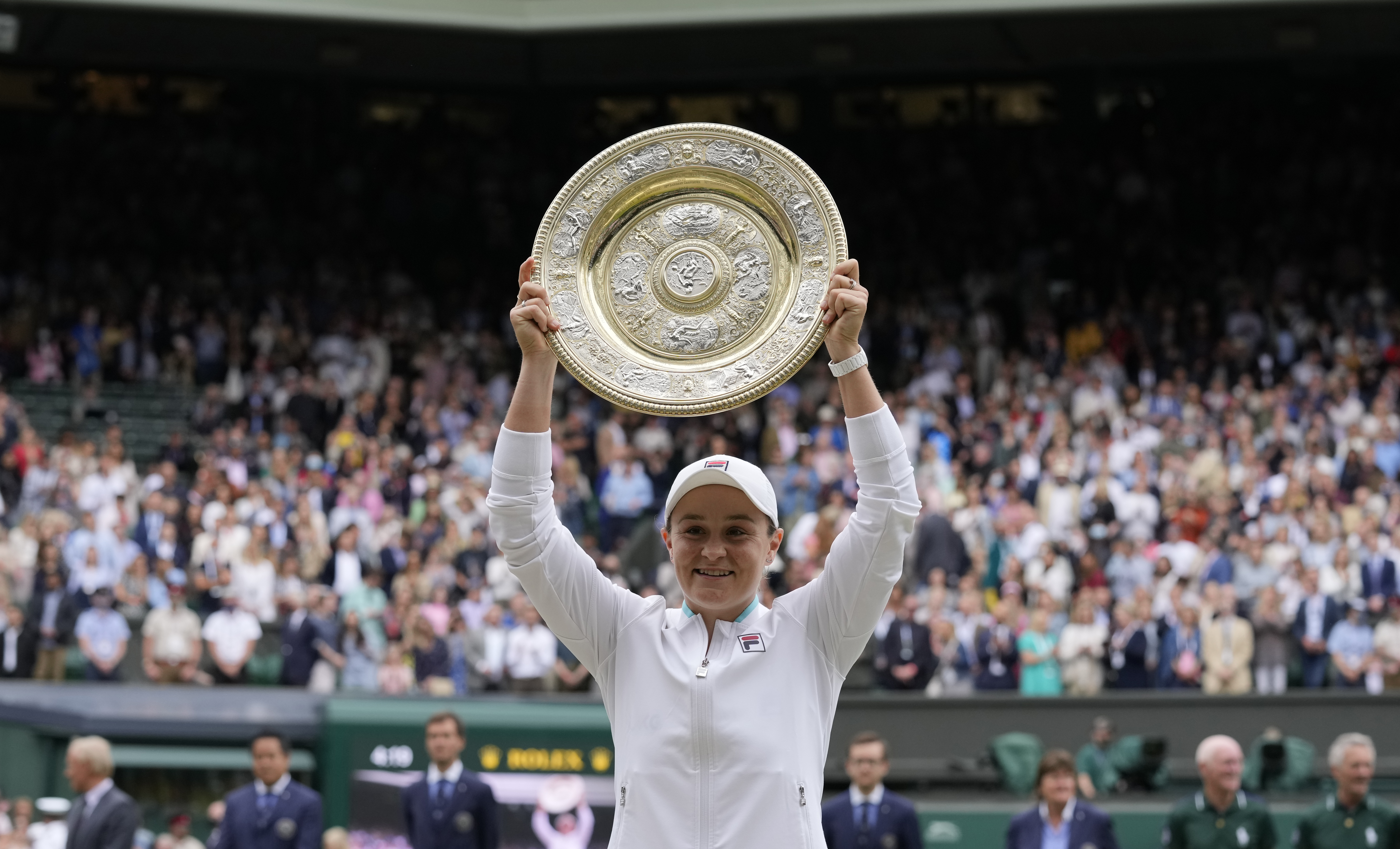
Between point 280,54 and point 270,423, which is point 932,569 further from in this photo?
point 280,54

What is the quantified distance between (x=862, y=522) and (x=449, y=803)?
578cm

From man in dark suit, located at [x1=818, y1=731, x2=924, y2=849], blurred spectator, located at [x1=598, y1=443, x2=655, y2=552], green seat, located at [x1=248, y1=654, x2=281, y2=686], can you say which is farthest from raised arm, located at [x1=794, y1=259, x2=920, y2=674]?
blurred spectator, located at [x1=598, y1=443, x2=655, y2=552]

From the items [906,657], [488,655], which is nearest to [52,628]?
[488,655]

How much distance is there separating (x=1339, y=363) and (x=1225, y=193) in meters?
5.84

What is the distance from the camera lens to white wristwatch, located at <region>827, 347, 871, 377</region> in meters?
3.66

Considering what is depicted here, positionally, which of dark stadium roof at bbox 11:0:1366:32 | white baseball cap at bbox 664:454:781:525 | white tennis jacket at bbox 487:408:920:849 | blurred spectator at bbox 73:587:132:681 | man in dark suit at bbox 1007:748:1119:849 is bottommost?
man in dark suit at bbox 1007:748:1119:849

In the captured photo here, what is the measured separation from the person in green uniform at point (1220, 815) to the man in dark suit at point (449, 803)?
3.06 metres

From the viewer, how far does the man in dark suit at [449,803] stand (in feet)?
29.0

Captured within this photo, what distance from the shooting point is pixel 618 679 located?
3680mm

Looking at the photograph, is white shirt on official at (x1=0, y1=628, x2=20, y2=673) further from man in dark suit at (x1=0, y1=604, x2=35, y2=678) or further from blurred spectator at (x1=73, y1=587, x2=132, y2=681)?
blurred spectator at (x1=73, y1=587, x2=132, y2=681)

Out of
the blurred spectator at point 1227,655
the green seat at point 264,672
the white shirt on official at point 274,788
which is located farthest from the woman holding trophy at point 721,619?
the green seat at point 264,672

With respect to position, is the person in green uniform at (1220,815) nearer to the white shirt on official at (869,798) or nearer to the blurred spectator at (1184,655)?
the white shirt on official at (869,798)

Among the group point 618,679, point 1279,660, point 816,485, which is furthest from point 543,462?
point 816,485

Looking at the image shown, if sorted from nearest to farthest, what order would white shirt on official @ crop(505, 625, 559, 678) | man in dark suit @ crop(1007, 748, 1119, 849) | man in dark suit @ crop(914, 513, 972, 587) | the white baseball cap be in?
1. the white baseball cap
2. man in dark suit @ crop(1007, 748, 1119, 849)
3. white shirt on official @ crop(505, 625, 559, 678)
4. man in dark suit @ crop(914, 513, 972, 587)
